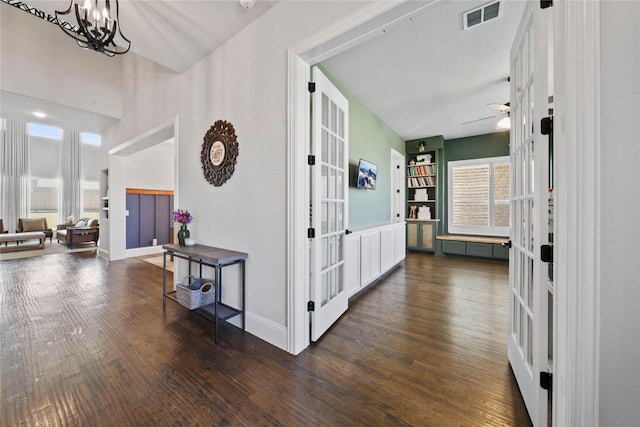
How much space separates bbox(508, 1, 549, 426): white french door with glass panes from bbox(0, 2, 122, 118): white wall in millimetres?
6159

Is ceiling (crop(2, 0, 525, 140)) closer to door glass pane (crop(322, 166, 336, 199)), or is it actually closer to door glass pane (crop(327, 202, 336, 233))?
door glass pane (crop(322, 166, 336, 199))

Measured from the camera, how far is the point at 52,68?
3924 mm

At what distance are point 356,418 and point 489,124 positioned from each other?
569 cm

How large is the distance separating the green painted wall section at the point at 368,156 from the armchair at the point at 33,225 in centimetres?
924

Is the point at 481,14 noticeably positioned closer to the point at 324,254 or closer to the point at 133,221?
the point at 324,254

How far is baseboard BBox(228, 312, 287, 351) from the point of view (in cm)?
194

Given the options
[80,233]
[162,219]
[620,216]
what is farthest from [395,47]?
[80,233]

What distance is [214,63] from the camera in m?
2.56

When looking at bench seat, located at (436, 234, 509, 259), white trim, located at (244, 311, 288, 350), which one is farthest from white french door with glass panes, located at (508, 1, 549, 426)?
bench seat, located at (436, 234, 509, 259)

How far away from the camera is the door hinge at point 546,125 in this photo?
1.08m

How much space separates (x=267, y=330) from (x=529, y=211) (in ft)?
6.80

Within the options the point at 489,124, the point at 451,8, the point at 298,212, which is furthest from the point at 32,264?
the point at 489,124

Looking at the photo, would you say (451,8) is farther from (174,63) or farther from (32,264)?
(32,264)

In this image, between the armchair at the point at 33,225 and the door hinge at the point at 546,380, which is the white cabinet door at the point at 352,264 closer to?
the door hinge at the point at 546,380
